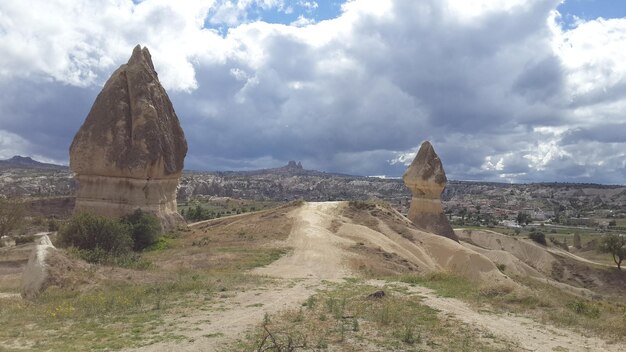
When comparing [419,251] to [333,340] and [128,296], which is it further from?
[333,340]

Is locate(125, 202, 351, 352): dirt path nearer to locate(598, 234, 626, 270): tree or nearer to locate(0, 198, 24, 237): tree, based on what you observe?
locate(0, 198, 24, 237): tree

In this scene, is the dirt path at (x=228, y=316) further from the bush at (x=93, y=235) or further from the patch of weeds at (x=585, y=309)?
the bush at (x=93, y=235)

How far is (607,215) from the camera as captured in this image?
123 meters

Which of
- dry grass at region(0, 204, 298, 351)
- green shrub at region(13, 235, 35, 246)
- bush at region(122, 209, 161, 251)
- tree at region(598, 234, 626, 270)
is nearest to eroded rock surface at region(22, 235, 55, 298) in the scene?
dry grass at region(0, 204, 298, 351)

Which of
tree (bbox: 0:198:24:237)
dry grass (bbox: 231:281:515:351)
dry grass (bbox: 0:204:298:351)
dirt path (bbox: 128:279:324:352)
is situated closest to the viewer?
dry grass (bbox: 231:281:515:351)

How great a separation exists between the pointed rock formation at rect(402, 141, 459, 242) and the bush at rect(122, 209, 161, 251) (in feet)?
71.8

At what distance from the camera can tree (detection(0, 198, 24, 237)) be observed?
3738cm

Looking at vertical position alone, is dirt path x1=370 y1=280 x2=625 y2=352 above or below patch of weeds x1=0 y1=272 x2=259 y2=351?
above

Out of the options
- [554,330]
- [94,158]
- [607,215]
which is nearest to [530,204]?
→ [607,215]

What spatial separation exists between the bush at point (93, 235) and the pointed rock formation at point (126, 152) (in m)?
7.40

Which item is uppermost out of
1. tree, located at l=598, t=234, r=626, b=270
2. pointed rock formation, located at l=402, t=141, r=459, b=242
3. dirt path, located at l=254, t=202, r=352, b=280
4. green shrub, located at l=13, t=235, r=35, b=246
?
pointed rock formation, located at l=402, t=141, r=459, b=242

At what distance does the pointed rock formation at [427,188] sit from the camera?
44.2 m

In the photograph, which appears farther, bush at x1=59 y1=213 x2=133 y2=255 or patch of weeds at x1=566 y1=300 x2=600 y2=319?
bush at x1=59 y1=213 x2=133 y2=255

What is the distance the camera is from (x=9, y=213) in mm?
37469
